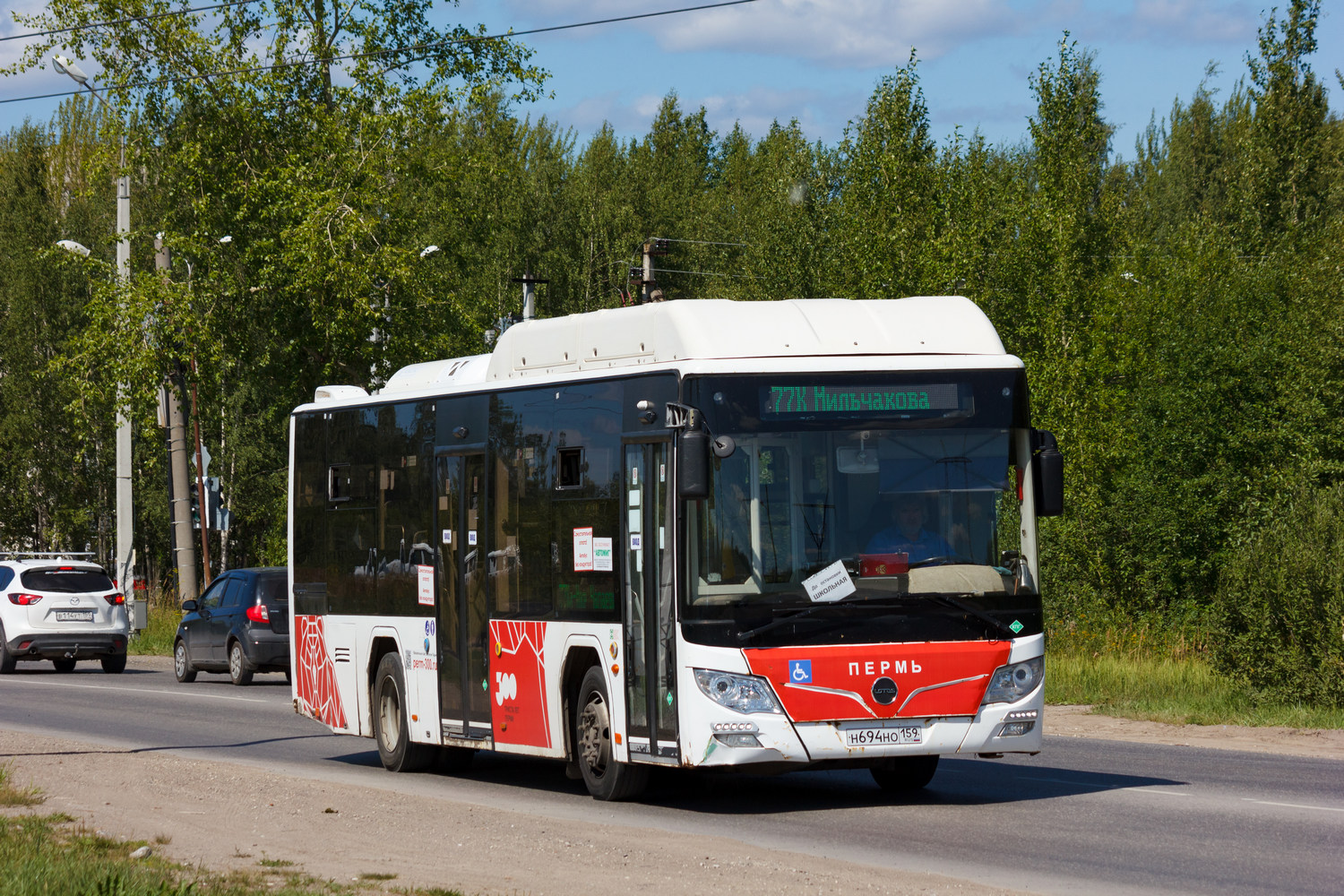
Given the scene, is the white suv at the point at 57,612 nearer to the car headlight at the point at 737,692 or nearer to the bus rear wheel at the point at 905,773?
the bus rear wheel at the point at 905,773

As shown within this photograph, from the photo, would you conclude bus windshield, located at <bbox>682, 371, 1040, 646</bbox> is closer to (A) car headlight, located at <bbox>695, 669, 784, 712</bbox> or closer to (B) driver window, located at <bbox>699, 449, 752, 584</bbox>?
(B) driver window, located at <bbox>699, 449, 752, 584</bbox>

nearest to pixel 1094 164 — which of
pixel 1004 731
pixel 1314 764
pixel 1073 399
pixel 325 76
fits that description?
pixel 1073 399

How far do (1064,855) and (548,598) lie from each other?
4.73 m

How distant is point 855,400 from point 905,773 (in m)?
3.07

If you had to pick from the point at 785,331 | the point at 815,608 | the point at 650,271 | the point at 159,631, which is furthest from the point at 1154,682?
the point at 159,631

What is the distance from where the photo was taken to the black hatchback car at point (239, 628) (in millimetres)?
28562

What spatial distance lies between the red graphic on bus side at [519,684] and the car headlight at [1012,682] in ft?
10.7

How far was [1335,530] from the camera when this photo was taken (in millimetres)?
20234

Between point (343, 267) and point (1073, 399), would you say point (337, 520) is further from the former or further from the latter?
point (1073, 399)

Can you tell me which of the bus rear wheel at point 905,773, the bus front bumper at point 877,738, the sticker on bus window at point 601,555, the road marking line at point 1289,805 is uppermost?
the sticker on bus window at point 601,555

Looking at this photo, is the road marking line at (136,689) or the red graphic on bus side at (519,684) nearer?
the red graphic on bus side at (519,684)

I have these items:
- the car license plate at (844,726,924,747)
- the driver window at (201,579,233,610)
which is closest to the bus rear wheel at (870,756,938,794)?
the car license plate at (844,726,924,747)

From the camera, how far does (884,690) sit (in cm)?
1193

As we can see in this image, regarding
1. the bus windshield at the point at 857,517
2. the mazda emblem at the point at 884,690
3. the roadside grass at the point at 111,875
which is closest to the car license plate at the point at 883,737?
the mazda emblem at the point at 884,690
